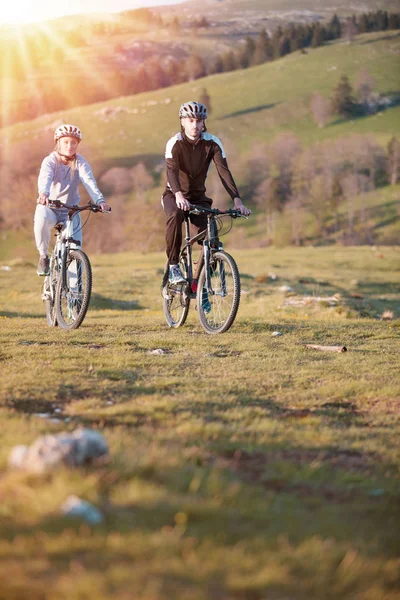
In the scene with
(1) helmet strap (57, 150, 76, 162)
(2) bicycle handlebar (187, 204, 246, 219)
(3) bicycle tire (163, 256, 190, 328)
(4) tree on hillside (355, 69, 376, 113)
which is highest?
(4) tree on hillside (355, 69, 376, 113)

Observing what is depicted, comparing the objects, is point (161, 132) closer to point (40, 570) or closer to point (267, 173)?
point (267, 173)

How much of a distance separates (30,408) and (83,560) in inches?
126

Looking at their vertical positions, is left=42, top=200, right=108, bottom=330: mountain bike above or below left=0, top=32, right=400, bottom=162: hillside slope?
below

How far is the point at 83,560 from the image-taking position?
3283 millimetres

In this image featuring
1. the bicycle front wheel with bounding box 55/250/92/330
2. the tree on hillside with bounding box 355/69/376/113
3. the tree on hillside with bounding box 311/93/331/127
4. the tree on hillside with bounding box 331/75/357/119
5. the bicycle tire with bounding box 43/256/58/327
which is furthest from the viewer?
the tree on hillside with bounding box 355/69/376/113

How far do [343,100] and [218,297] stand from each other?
166 m

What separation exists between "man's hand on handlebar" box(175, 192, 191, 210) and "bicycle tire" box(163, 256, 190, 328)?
1.30 meters

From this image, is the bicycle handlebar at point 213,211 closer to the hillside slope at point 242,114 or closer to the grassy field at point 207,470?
the grassy field at point 207,470

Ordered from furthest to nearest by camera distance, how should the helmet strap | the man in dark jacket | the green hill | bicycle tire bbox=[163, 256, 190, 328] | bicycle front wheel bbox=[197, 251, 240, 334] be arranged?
the green hill → the helmet strap → bicycle tire bbox=[163, 256, 190, 328] → the man in dark jacket → bicycle front wheel bbox=[197, 251, 240, 334]

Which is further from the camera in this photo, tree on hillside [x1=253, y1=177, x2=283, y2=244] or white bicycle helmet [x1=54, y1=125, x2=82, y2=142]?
tree on hillside [x1=253, y1=177, x2=283, y2=244]

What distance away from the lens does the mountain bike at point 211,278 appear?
10773 mm

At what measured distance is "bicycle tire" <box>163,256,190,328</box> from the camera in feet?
38.4

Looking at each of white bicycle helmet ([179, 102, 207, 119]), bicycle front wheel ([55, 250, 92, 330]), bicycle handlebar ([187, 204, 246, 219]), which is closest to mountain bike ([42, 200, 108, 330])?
bicycle front wheel ([55, 250, 92, 330])

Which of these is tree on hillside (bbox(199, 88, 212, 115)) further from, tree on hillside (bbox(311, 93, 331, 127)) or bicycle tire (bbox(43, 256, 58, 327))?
bicycle tire (bbox(43, 256, 58, 327))
